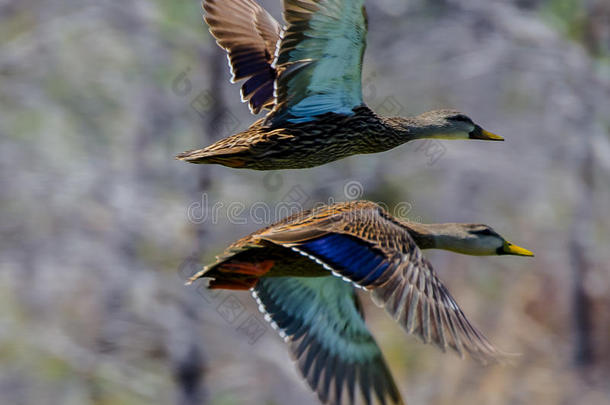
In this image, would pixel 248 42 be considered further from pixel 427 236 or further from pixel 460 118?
pixel 427 236

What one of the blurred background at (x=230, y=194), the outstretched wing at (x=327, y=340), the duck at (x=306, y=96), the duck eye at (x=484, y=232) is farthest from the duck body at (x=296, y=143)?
the blurred background at (x=230, y=194)

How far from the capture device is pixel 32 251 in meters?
8.74

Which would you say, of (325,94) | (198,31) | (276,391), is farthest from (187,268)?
(325,94)

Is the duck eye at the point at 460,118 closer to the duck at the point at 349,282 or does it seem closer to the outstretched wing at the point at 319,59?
the outstretched wing at the point at 319,59

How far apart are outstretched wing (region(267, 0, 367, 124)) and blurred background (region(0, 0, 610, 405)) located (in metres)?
2.81

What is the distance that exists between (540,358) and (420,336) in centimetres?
596

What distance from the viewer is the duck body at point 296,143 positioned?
5.18 meters

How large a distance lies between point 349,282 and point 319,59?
1.19 m

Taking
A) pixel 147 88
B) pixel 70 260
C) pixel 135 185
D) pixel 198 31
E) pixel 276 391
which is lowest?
pixel 276 391

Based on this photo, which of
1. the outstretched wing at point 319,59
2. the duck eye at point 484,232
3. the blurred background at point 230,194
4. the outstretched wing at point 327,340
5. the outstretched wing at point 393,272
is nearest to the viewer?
the outstretched wing at point 393,272

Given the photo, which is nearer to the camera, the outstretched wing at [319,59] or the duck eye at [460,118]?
the outstretched wing at [319,59]

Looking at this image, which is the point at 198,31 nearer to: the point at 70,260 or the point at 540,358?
the point at 70,260

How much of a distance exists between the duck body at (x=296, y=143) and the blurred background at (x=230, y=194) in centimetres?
267

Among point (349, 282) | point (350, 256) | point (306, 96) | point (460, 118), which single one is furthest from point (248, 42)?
point (350, 256)
